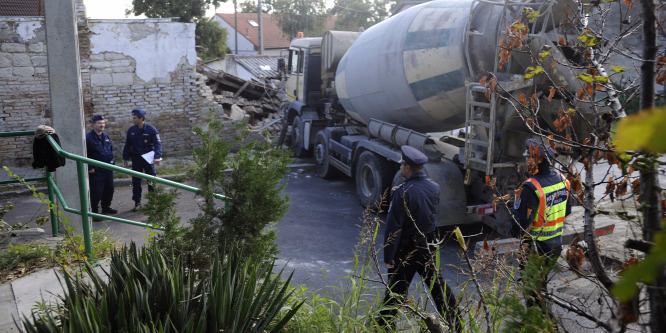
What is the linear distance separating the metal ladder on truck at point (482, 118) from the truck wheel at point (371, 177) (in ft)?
5.82

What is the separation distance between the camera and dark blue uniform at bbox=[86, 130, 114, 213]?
7953 mm

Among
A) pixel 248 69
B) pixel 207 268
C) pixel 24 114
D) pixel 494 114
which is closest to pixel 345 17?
pixel 248 69

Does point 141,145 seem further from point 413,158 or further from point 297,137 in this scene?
point 413,158

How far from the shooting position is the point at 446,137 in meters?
8.71

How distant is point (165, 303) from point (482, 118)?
4.55m

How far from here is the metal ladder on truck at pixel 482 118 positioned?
6121 mm

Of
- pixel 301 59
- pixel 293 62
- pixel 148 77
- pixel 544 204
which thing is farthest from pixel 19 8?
pixel 544 204

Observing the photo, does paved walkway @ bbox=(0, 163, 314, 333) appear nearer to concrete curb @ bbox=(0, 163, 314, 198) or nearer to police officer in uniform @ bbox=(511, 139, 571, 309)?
concrete curb @ bbox=(0, 163, 314, 198)

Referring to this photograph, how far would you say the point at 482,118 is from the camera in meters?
6.53

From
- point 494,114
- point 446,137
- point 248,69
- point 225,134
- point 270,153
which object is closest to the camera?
point 270,153

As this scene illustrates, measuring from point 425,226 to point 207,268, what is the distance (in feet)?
5.85

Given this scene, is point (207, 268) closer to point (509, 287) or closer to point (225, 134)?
point (509, 287)

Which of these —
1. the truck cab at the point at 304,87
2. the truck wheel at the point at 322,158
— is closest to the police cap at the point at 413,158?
the truck wheel at the point at 322,158

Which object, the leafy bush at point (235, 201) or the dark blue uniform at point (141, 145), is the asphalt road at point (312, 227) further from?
the leafy bush at point (235, 201)
